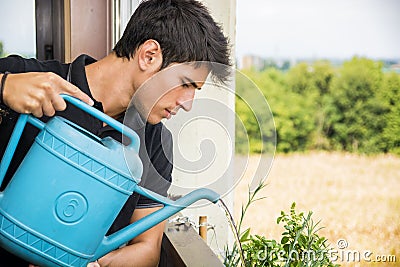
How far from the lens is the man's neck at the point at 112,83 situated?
1062mm

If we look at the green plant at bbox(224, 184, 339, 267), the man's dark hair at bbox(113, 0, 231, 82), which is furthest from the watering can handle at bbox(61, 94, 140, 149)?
the green plant at bbox(224, 184, 339, 267)

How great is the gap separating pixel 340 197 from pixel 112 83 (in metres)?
2.84

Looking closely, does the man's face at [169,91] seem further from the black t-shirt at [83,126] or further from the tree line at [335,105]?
the tree line at [335,105]

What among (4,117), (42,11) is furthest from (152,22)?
(42,11)

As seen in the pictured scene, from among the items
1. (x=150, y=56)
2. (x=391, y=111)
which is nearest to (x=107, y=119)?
(x=150, y=56)

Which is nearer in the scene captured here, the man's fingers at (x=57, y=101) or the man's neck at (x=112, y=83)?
the man's fingers at (x=57, y=101)

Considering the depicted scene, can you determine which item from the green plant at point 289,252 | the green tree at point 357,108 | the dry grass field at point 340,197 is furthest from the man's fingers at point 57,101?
the green tree at point 357,108

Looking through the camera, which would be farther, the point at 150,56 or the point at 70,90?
the point at 150,56

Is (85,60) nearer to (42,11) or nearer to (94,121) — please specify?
(94,121)

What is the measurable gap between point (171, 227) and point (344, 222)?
2172mm

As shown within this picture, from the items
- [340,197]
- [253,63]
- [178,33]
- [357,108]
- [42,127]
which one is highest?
[178,33]

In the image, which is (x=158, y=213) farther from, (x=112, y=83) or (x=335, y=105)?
(x=335, y=105)

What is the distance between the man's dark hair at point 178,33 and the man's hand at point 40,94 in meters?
0.22

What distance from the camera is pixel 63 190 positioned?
0.78 meters
